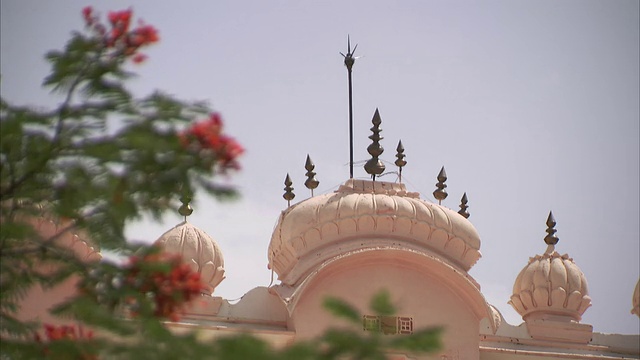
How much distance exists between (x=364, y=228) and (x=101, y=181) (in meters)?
9.94

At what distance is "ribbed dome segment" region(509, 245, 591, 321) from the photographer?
18.0 meters

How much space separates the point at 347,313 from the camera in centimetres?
623

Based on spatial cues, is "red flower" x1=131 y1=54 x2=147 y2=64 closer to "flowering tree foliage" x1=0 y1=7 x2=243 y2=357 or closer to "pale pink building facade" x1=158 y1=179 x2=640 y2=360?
"flowering tree foliage" x1=0 y1=7 x2=243 y2=357

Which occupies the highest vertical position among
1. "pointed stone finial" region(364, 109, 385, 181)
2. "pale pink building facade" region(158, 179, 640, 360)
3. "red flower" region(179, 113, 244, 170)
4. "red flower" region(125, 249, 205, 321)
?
"pointed stone finial" region(364, 109, 385, 181)

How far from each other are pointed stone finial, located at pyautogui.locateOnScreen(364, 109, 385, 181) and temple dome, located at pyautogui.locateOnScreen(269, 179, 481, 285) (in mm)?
221

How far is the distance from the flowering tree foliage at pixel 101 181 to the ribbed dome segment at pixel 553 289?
11.3 m

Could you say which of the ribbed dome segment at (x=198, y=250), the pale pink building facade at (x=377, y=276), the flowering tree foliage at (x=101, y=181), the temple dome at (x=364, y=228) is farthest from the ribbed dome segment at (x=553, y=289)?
the flowering tree foliage at (x=101, y=181)

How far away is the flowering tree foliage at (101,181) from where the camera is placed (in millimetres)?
7008

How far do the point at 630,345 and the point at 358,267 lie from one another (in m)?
3.99

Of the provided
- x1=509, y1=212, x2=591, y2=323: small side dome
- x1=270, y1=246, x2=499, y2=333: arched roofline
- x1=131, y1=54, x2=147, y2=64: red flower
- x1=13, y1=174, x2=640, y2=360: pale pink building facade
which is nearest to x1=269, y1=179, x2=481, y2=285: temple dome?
x1=13, y1=174, x2=640, y2=360: pale pink building facade

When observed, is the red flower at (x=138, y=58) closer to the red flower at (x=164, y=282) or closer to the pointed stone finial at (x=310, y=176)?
the red flower at (x=164, y=282)

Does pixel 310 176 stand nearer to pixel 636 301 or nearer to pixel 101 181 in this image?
pixel 636 301

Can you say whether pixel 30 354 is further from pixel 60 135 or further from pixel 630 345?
pixel 630 345

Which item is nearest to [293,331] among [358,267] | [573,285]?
[358,267]
